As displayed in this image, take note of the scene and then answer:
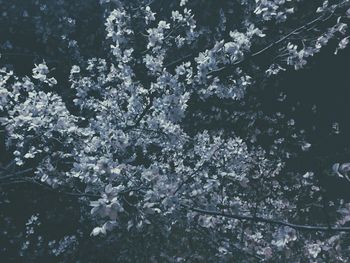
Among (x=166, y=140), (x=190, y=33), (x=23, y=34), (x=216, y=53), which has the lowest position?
(x=166, y=140)

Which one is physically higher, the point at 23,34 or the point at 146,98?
the point at 23,34

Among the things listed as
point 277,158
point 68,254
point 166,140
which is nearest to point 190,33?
point 166,140

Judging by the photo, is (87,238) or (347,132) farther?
(347,132)

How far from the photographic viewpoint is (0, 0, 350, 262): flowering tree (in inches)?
137

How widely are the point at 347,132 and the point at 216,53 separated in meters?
6.25

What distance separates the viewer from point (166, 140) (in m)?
4.64

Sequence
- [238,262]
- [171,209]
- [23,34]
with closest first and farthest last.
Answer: [171,209], [238,262], [23,34]

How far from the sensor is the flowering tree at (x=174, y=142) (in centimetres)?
347

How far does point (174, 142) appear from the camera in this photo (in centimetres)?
451

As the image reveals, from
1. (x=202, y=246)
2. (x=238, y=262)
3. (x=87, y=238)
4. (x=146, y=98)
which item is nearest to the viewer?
(x=238, y=262)

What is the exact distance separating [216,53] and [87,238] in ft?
11.9

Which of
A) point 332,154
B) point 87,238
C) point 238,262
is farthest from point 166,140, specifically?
point 332,154

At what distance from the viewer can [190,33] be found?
496 centimetres

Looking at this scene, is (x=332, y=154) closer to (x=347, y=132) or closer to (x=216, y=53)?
(x=347, y=132)
